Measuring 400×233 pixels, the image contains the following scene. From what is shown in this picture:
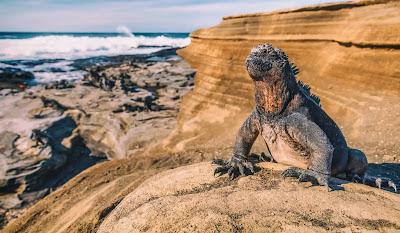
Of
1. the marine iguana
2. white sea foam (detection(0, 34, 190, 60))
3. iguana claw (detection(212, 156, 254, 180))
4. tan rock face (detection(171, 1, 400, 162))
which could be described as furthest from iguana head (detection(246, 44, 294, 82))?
white sea foam (detection(0, 34, 190, 60))

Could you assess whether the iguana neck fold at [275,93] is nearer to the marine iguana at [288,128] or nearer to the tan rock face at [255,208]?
the marine iguana at [288,128]

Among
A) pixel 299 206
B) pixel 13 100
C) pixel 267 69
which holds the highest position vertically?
pixel 267 69

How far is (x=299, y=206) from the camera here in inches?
107

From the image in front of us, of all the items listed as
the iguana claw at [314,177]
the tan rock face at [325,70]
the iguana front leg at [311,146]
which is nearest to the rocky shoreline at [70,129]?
the tan rock face at [325,70]

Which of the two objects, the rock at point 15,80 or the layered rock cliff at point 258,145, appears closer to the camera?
the layered rock cliff at point 258,145

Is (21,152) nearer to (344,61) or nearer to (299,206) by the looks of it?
(344,61)

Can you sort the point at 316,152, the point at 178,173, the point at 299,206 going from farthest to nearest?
the point at 178,173 → the point at 316,152 → the point at 299,206

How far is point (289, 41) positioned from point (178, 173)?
304 inches

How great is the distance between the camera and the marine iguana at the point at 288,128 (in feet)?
10.7

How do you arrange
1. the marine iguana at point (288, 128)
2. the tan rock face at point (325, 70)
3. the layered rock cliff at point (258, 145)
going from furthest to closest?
the tan rock face at point (325, 70), the marine iguana at point (288, 128), the layered rock cliff at point (258, 145)

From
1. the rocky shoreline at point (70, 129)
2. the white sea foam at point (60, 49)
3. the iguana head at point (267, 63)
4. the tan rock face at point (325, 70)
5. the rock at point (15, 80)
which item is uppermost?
the iguana head at point (267, 63)

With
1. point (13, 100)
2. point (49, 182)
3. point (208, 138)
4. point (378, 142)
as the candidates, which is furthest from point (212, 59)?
point (13, 100)

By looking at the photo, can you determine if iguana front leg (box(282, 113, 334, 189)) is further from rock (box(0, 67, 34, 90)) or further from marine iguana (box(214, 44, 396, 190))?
rock (box(0, 67, 34, 90))

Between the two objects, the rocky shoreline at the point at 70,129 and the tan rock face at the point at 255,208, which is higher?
the tan rock face at the point at 255,208
